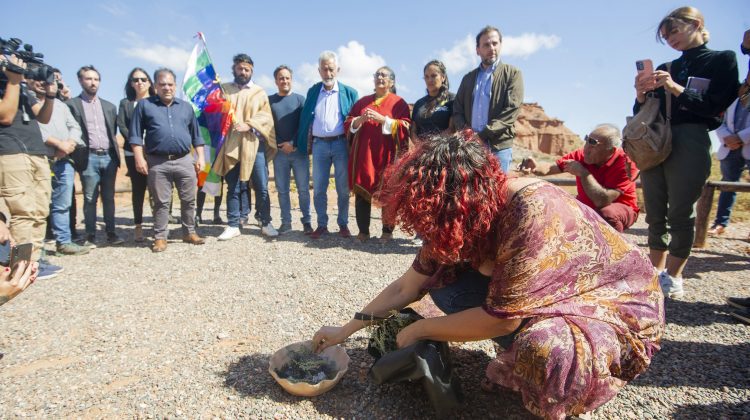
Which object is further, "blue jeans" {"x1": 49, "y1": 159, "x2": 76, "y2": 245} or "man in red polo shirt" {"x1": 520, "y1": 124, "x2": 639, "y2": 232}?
"blue jeans" {"x1": 49, "y1": 159, "x2": 76, "y2": 245}

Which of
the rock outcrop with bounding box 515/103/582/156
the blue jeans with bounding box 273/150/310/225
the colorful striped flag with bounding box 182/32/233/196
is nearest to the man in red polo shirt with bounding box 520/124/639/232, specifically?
the blue jeans with bounding box 273/150/310/225

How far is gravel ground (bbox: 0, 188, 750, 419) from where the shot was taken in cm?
197

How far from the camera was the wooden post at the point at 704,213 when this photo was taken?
488 centimetres

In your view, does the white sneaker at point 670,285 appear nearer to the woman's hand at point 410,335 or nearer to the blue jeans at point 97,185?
the woman's hand at point 410,335

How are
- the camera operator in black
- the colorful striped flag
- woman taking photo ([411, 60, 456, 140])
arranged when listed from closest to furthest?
the camera operator in black → woman taking photo ([411, 60, 456, 140]) → the colorful striped flag

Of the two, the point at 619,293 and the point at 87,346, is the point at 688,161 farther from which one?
the point at 87,346

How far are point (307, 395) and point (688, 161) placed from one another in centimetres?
305

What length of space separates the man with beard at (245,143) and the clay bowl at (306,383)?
3.32m

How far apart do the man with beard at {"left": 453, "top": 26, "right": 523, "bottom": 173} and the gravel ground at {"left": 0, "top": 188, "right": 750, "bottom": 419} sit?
1.60 m

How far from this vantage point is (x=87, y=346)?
260 cm

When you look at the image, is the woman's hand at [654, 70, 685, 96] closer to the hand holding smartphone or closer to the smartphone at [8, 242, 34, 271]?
the hand holding smartphone

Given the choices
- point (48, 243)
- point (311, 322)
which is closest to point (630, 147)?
point (311, 322)

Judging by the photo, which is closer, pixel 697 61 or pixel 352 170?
pixel 697 61

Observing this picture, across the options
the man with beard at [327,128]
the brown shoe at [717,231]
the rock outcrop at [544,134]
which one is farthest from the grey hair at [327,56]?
the rock outcrop at [544,134]
